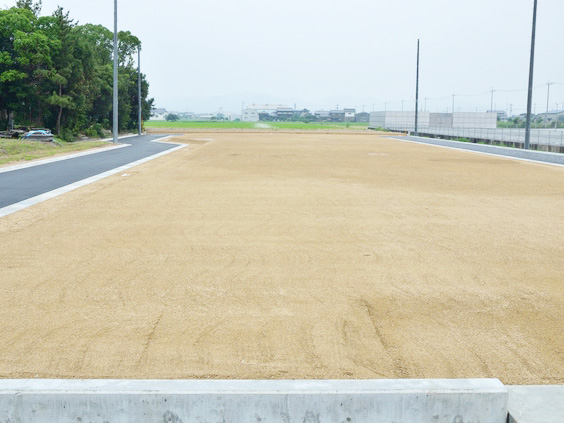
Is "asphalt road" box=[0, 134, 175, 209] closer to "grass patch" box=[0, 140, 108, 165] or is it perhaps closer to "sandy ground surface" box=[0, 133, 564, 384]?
"grass patch" box=[0, 140, 108, 165]

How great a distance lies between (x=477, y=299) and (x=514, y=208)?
804 cm

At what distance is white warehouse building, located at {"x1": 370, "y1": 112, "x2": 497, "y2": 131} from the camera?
12026cm

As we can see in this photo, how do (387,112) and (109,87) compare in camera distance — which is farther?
(387,112)

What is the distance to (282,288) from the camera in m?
7.57

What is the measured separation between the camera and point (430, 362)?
5293mm

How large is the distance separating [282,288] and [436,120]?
12629cm

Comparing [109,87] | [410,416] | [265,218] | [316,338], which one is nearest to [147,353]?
[316,338]

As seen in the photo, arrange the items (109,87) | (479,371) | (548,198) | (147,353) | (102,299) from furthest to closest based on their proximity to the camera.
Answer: (109,87) → (548,198) → (102,299) → (147,353) → (479,371)

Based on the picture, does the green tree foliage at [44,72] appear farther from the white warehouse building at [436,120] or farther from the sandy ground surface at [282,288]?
the white warehouse building at [436,120]

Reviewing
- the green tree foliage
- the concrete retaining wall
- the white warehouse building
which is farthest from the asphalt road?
the white warehouse building

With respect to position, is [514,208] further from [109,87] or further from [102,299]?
[109,87]

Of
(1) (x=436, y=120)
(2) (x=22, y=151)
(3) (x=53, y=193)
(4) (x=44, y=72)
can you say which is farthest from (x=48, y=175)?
(1) (x=436, y=120)

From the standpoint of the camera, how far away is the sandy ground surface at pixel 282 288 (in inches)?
210

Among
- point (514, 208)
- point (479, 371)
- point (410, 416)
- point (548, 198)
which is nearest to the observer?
point (410, 416)
